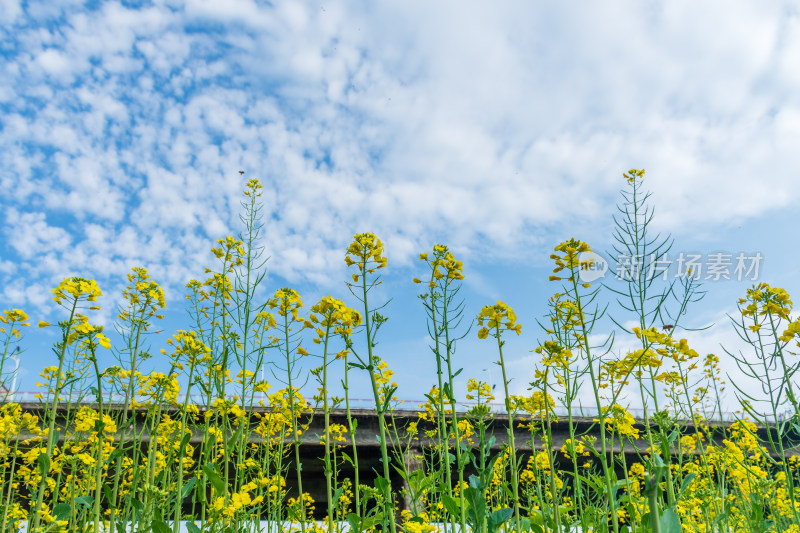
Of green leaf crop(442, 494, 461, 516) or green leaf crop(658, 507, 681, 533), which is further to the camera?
green leaf crop(442, 494, 461, 516)

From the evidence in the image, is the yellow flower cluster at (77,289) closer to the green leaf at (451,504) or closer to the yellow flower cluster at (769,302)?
the green leaf at (451,504)

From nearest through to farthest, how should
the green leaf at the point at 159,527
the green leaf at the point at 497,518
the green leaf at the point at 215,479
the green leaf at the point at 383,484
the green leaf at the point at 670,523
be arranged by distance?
the green leaf at the point at 670,523
the green leaf at the point at 215,479
the green leaf at the point at 159,527
the green leaf at the point at 497,518
the green leaf at the point at 383,484

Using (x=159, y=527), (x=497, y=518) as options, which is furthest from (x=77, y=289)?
(x=497, y=518)

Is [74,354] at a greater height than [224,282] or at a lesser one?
lesser

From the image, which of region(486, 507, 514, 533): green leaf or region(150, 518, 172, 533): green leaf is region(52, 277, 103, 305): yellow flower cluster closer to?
region(150, 518, 172, 533): green leaf

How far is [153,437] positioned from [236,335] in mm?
1060

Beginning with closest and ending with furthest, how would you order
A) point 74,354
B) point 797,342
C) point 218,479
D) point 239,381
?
point 218,479, point 797,342, point 239,381, point 74,354

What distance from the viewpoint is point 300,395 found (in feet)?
13.3

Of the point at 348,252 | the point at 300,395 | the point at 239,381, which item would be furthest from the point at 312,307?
the point at 300,395

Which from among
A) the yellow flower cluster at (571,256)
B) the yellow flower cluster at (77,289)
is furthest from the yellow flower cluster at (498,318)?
the yellow flower cluster at (77,289)

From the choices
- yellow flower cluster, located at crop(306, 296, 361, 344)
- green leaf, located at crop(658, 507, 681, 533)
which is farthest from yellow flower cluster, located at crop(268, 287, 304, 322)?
green leaf, located at crop(658, 507, 681, 533)

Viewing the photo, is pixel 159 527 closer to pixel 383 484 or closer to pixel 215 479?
pixel 215 479

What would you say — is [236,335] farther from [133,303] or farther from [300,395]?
[133,303]

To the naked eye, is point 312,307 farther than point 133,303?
No
